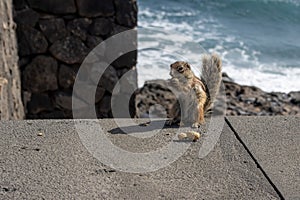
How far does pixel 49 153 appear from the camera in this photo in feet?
6.56

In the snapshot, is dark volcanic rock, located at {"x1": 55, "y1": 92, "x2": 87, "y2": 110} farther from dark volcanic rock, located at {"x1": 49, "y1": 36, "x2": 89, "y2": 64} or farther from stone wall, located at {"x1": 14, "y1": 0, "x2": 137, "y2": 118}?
dark volcanic rock, located at {"x1": 49, "y1": 36, "x2": 89, "y2": 64}

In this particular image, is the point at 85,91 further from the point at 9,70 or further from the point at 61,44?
the point at 9,70

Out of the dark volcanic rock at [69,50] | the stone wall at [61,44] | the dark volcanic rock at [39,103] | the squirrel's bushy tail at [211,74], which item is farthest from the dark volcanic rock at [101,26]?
the squirrel's bushy tail at [211,74]

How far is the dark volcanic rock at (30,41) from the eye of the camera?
4.55 m

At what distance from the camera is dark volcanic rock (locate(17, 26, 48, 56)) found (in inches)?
179

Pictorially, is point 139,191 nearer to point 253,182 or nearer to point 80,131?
point 253,182

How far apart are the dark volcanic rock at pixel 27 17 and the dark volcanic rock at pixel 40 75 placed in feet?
1.07

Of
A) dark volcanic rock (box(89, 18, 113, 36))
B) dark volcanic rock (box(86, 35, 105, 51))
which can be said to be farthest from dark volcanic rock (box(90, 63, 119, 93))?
dark volcanic rock (box(89, 18, 113, 36))

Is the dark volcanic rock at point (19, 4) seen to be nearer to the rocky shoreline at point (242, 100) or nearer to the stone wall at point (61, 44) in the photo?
the stone wall at point (61, 44)

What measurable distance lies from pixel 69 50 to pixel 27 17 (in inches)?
17.8

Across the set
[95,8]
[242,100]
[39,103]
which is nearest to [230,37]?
[242,100]

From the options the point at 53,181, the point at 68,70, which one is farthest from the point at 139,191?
the point at 68,70

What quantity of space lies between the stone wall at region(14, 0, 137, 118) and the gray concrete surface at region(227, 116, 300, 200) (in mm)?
2506

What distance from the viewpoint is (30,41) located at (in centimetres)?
462
